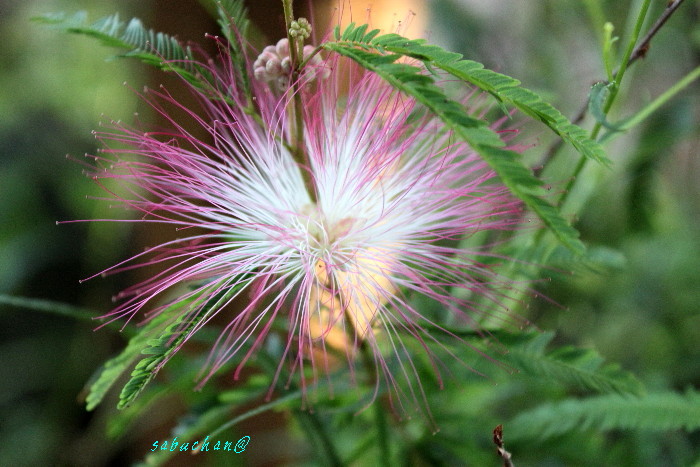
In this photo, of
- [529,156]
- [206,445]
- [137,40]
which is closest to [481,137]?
[137,40]

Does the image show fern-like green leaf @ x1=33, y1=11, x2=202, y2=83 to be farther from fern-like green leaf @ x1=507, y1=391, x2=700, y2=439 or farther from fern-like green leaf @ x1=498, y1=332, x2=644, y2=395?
fern-like green leaf @ x1=507, y1=391, x2=700, y2=439

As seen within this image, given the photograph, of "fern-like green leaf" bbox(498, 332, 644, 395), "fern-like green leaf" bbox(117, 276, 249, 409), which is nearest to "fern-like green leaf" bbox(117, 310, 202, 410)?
"fern-like green leaf" bbox(117, 276, 249, 409)

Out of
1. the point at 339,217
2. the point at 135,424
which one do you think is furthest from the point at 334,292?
the point at 135,424

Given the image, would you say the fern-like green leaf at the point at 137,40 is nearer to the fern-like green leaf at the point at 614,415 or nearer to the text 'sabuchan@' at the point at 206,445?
the text 'sabuchan@' at the point at 206,445

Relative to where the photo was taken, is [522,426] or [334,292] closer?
[334,292]

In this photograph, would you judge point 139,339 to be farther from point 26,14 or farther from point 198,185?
point 26,14

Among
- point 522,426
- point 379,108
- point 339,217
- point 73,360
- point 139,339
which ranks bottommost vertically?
point 73,360

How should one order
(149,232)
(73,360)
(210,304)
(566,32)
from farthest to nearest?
(149,232) < (73,360) < (566,32) < (210,304)

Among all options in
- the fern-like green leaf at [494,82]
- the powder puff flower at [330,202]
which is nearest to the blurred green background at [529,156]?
the powder puff flower at [330,202]
